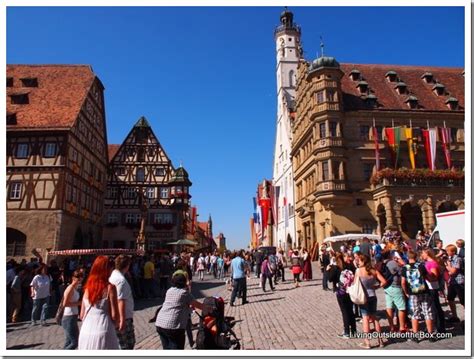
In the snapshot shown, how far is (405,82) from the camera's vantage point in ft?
125

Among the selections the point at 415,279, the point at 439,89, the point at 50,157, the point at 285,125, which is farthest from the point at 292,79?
the point at 415,279

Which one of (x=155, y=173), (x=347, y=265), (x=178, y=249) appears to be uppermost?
(x=155, y=173)

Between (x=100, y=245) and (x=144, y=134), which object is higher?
(x=144, y=134)

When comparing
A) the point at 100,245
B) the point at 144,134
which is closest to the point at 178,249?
the point at 100,245

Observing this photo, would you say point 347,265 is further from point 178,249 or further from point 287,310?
point 178,249

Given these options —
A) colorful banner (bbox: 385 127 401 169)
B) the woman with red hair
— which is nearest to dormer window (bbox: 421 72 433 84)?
colorful banner (bbox: 385 127 401 169)

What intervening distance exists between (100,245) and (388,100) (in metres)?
30.6

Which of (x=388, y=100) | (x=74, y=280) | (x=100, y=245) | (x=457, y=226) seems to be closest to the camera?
(x=74, y=280)

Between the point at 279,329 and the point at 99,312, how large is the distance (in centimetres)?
536

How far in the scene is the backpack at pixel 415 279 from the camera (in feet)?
24.9

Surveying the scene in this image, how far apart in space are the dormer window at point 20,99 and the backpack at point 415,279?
3109 centimetres

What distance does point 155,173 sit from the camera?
143 feet

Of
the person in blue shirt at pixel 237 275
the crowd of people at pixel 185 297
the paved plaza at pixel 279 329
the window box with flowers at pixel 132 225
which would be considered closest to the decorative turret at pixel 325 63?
the crowd of people at pixel 185 297

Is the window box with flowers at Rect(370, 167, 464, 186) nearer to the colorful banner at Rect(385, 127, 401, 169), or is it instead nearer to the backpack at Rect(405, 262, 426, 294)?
the colorful banner at Rect(385, 127, 401, 169)
